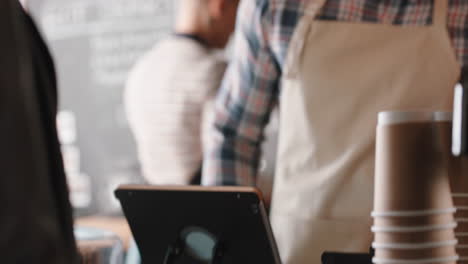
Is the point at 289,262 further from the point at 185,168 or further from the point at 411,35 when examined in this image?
the point at 185,168

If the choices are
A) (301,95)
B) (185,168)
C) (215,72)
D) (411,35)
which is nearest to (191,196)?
(301,95)

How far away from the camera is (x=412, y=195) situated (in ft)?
2.17

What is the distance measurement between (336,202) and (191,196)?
53cm

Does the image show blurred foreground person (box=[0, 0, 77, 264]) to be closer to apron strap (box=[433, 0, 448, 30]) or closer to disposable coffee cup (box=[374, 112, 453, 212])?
disposable coffee cup (box=[374, 112, 453, 212])

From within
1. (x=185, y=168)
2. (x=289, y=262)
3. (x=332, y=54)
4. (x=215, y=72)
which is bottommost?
(x=185, y=168)

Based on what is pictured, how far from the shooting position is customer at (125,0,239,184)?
7.56 feet

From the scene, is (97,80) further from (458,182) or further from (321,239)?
(458,182)

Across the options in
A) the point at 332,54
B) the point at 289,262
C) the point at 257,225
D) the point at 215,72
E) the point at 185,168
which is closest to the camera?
the point at 257,225

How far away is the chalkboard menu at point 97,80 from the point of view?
3688 millimetres

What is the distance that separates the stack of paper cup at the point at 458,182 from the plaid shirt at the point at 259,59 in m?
0.75

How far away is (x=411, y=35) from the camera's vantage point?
143 cm

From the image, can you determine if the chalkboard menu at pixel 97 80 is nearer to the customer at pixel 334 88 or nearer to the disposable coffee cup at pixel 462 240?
the customer at pixel 334 88

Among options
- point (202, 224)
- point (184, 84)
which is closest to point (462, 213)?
point (202, 224)

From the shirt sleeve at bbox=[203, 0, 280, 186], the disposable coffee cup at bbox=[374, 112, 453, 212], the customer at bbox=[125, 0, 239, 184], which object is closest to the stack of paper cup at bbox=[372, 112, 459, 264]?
the disposable coffee cup at bbox=[374, 112, 453, 212]
